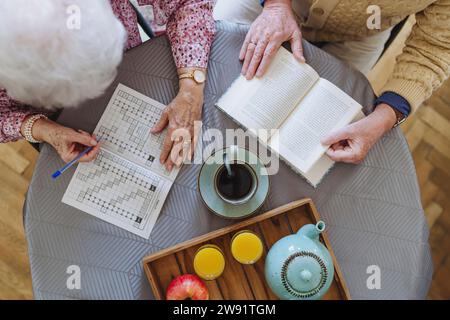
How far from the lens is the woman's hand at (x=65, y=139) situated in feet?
3.11

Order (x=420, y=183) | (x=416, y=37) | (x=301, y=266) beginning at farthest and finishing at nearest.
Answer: (x=420, y=183) < (x=416, y=37) < (x=301, y=266)

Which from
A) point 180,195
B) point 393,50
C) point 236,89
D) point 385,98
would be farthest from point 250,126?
point 393,50

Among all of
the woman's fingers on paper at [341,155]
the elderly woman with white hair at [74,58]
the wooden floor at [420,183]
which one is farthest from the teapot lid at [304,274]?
the wooden floor at [420,183]

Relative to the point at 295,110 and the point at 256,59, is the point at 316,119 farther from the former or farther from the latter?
the point at 256,59

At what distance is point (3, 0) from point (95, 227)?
50cm

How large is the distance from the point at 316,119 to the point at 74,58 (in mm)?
559


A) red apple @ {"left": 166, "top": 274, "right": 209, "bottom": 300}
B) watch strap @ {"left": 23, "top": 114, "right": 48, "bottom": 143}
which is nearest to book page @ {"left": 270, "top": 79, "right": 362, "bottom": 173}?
red apple @ {"left": 166, "top": 274, "right": 209, "bottom": 300}

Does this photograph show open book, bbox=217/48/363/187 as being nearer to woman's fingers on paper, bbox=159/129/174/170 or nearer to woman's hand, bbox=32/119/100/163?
woman's fingers on paper, bbox=159/129/174/170

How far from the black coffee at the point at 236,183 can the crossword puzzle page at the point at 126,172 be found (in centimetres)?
12

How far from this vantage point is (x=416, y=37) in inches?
42.1

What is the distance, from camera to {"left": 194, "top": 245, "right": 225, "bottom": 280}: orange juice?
916 mm

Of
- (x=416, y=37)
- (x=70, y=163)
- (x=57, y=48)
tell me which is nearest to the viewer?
(x=57, y=48)

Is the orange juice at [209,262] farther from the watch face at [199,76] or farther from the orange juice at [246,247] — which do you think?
the watch face at [199,76]

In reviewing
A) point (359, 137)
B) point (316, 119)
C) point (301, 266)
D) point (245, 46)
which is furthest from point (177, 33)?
point (301, 266)
